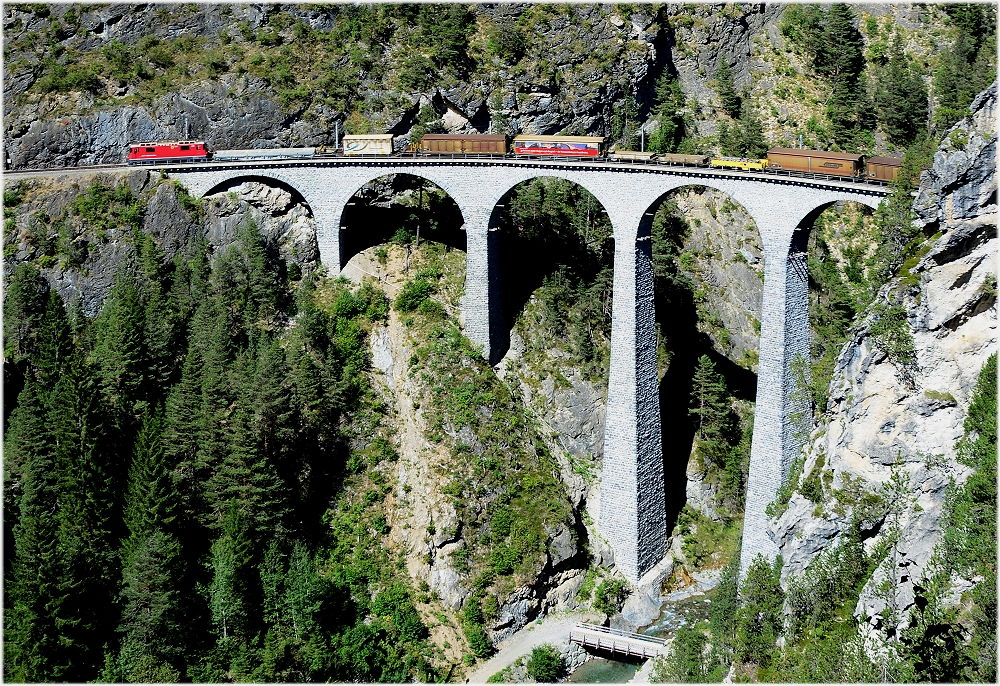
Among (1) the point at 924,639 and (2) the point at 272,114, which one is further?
(2) the point at 272,114

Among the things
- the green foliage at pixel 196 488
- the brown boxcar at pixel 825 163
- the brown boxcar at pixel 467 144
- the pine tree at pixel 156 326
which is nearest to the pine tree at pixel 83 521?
the green foliage at pixel 196 488

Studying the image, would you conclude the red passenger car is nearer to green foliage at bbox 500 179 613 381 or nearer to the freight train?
the freight train

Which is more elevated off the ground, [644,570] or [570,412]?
[570,412]

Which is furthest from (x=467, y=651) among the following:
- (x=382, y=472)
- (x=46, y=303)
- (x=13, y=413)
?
(x=46, y=303)

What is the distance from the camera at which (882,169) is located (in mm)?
60156

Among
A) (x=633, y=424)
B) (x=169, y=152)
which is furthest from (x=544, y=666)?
(x=169, y=152)

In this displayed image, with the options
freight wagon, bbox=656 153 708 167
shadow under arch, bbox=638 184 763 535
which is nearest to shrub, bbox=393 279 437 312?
shadow under arch, bbox=638 184 763 535

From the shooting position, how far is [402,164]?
77188mm

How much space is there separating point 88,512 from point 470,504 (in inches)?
956

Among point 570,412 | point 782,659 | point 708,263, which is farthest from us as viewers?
point 708,263

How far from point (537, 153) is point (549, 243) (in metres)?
8.92

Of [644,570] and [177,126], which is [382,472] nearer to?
[644,570]

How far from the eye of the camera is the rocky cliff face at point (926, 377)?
39.7 metres

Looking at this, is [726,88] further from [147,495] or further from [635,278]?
[147,495]
